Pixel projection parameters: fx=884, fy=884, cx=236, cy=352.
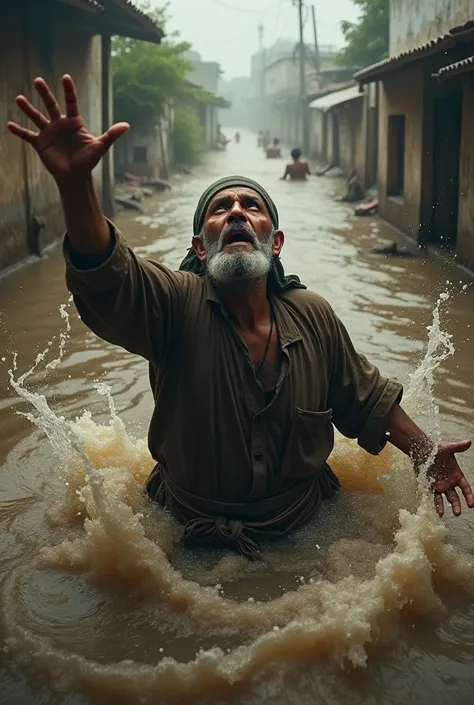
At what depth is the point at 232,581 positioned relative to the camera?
143 inches

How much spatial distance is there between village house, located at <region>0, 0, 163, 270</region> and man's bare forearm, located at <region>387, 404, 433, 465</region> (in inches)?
292

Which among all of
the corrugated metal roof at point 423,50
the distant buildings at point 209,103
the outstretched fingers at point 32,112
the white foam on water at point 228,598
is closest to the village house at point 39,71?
the corrugated metal roof at point 423,50

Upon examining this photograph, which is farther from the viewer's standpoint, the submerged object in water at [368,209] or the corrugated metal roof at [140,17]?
the submerged object in water at [368,209]

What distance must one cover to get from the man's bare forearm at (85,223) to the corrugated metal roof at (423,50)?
7.39m

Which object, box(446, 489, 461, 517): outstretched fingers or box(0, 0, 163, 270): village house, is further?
box(0, 0, 163, 270): village house

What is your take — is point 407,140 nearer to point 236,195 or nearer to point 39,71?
point 39,71

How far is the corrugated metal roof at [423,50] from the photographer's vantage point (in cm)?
948

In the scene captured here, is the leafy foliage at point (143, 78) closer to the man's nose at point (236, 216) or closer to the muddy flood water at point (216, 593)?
the muddy flood water at point (216, 593)

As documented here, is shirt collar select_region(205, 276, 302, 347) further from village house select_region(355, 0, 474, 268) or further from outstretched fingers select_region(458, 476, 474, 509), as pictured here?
village house select_region(355, 0, 474, 268)

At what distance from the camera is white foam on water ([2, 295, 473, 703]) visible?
3.06 meters

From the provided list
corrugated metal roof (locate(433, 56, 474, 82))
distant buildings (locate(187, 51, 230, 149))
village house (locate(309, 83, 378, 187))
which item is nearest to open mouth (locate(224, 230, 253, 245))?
corrugated metal roof (locate(433, 56, 474, 82))

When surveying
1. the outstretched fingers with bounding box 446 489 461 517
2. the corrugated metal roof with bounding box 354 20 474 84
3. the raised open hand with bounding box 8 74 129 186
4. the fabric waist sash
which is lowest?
the fabric waist sash

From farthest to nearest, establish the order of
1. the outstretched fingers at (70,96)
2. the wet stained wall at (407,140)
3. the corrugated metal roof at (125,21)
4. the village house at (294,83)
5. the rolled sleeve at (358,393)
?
the village house at (294,83) < the corrugated metal roof at (125,21) < the wet stained wall at (407,140) < the rolled sleeve at (358,393) < the outstretched fingers at (70,96)

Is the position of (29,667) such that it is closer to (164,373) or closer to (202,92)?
(164,373)
